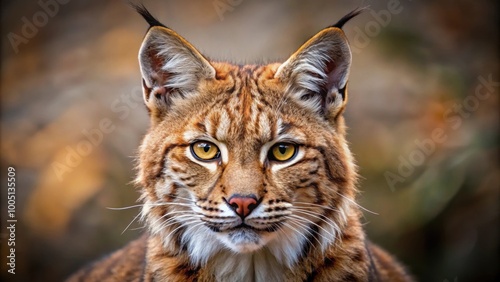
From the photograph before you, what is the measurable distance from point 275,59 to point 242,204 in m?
Result: 4.87

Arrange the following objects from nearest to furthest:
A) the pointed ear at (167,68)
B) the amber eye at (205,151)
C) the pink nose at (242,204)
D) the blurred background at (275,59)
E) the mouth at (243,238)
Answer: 1. the pink nose at (242,204)
2. the mouth at (243,238)
3. the amber eye at (205,151)
4. the pointed ear at (167,68)
5. the blurred background at (275,59)

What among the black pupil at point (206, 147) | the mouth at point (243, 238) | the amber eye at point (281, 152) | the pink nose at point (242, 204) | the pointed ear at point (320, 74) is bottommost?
the mouth at point (243, 238)

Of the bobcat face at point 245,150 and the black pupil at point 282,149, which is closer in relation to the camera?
the bobcat face at point 245,150

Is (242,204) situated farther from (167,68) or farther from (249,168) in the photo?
(167,68)

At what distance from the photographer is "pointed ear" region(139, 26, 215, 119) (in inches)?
196

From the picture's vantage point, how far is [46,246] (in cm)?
970

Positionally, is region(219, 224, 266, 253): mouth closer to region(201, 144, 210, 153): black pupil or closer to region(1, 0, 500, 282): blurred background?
region(201, 144, 210, 153): black pupil

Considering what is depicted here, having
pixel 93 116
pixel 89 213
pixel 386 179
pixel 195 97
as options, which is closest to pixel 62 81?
pixel 93 116

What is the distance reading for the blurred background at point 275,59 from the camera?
9.14 meters

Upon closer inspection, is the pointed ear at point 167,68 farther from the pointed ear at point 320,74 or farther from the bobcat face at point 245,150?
the pointed ear at point 320,74

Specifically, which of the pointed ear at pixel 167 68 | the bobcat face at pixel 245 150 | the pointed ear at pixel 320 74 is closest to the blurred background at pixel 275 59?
the pointed ear at pixel 167 68

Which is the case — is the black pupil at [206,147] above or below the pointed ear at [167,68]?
below

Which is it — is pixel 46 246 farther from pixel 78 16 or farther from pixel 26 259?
pixel 78 16

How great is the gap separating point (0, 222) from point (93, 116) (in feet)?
7.69
